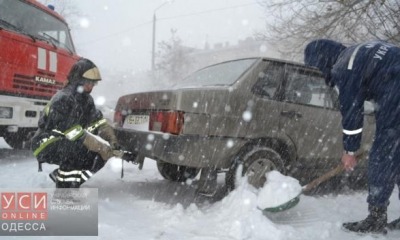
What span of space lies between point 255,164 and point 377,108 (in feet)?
4.16

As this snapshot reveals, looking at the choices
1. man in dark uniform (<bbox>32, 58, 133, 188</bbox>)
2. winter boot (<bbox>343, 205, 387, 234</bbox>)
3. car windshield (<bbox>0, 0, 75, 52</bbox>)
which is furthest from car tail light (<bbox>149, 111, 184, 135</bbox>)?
car windshield (<bbox>0, 0, 75, 52</bbox>)

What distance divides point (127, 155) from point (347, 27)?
595cm

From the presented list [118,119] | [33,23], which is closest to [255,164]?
[118,119]

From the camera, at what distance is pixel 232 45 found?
2933 inches

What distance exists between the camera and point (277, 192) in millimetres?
3410

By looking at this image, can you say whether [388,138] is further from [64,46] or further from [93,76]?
[64,46]

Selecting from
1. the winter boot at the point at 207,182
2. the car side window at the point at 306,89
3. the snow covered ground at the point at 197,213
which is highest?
the car side window at the point at 306,89

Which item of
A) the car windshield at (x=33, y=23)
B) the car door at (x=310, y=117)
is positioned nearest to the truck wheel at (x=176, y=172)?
the car door at (x=310, y=117)

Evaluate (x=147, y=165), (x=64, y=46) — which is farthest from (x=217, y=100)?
(x=64, y=46)

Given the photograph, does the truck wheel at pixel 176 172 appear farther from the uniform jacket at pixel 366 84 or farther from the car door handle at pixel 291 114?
the uniform jacket at pixel 366 84

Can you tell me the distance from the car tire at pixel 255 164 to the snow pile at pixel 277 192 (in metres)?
0.33

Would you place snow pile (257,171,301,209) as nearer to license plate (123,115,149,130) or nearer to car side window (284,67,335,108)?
car side window (284,67,335,108)

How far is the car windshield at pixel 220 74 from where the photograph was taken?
403 cm

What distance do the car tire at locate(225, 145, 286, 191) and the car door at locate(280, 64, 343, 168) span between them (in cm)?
30
